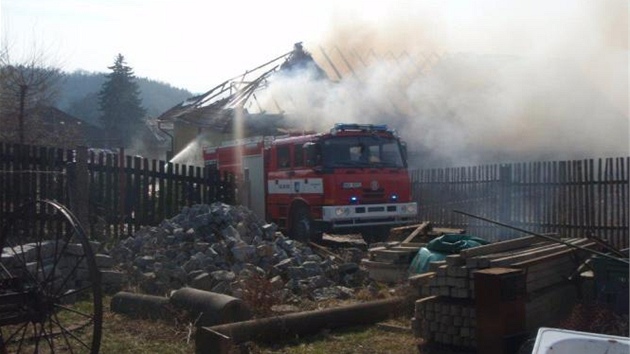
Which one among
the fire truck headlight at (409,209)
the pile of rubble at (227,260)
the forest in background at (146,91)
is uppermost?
the forest in background at (146,91)

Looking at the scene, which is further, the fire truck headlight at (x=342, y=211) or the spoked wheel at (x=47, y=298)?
the fire truck headlight at (x=342, y=211)

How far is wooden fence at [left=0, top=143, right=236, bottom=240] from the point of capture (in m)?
11.6

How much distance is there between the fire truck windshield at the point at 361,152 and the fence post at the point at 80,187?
4.61 metres

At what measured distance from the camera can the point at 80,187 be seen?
12008 millimetres

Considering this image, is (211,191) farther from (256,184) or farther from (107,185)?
(107,185)

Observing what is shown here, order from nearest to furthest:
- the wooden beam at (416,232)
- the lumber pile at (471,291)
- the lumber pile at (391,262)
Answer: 1. the lumber pile at (471,291)
2. the lumber pile at (391,262)
3. the wooden beam at (416,232)

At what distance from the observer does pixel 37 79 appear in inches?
810

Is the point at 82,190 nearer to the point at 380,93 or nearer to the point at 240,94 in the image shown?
the point at 380,93

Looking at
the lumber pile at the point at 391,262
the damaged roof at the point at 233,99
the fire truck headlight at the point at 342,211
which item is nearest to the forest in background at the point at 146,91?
the damaged roof at the point at 233,99

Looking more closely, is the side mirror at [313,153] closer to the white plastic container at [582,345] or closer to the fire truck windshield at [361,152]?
the fire truck windshield at [361,152]

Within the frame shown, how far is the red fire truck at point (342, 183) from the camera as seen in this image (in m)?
14.5

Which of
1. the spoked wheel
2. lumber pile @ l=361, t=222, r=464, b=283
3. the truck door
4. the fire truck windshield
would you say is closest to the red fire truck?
the fire truck windshield

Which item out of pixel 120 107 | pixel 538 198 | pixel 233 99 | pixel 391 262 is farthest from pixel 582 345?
pixel 120 107

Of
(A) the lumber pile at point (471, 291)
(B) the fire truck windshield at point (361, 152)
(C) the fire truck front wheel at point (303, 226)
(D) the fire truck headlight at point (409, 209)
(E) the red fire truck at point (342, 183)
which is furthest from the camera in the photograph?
(D) the fire truck headlight at point (409, 209)
